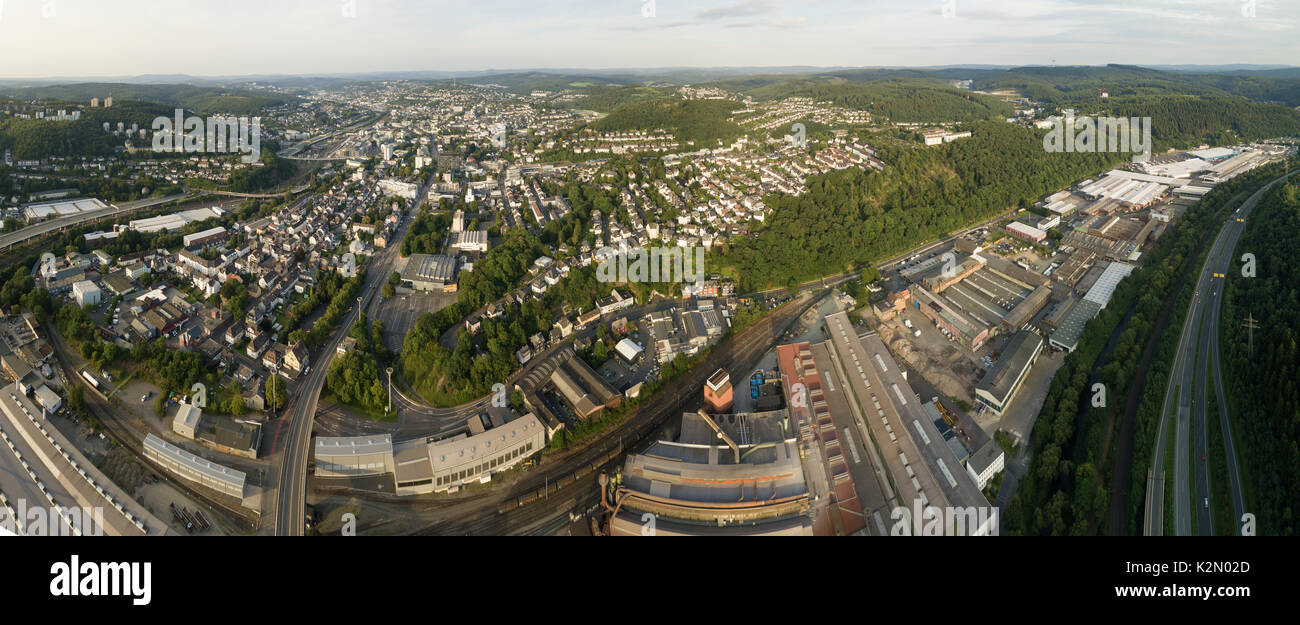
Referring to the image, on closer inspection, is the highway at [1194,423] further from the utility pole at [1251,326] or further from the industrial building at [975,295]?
the industrial building at [975,295]

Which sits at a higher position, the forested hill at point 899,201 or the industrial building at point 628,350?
the forested hill at point 899,201

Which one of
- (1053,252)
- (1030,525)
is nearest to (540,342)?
(1030,525)

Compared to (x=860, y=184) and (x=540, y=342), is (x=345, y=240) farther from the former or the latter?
(x=860, y=184)

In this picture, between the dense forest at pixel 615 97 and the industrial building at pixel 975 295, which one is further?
the dense forest at pixel 615 97

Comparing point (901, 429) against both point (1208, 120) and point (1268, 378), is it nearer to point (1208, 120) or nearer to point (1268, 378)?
point (1268, 378)

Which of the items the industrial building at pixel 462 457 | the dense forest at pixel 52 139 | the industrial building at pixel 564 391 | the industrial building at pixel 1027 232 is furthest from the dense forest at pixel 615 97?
the industrial building at pixel 462 457

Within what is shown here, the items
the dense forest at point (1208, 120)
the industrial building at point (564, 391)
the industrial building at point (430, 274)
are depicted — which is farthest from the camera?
the dense forest at point (1208, 120)
